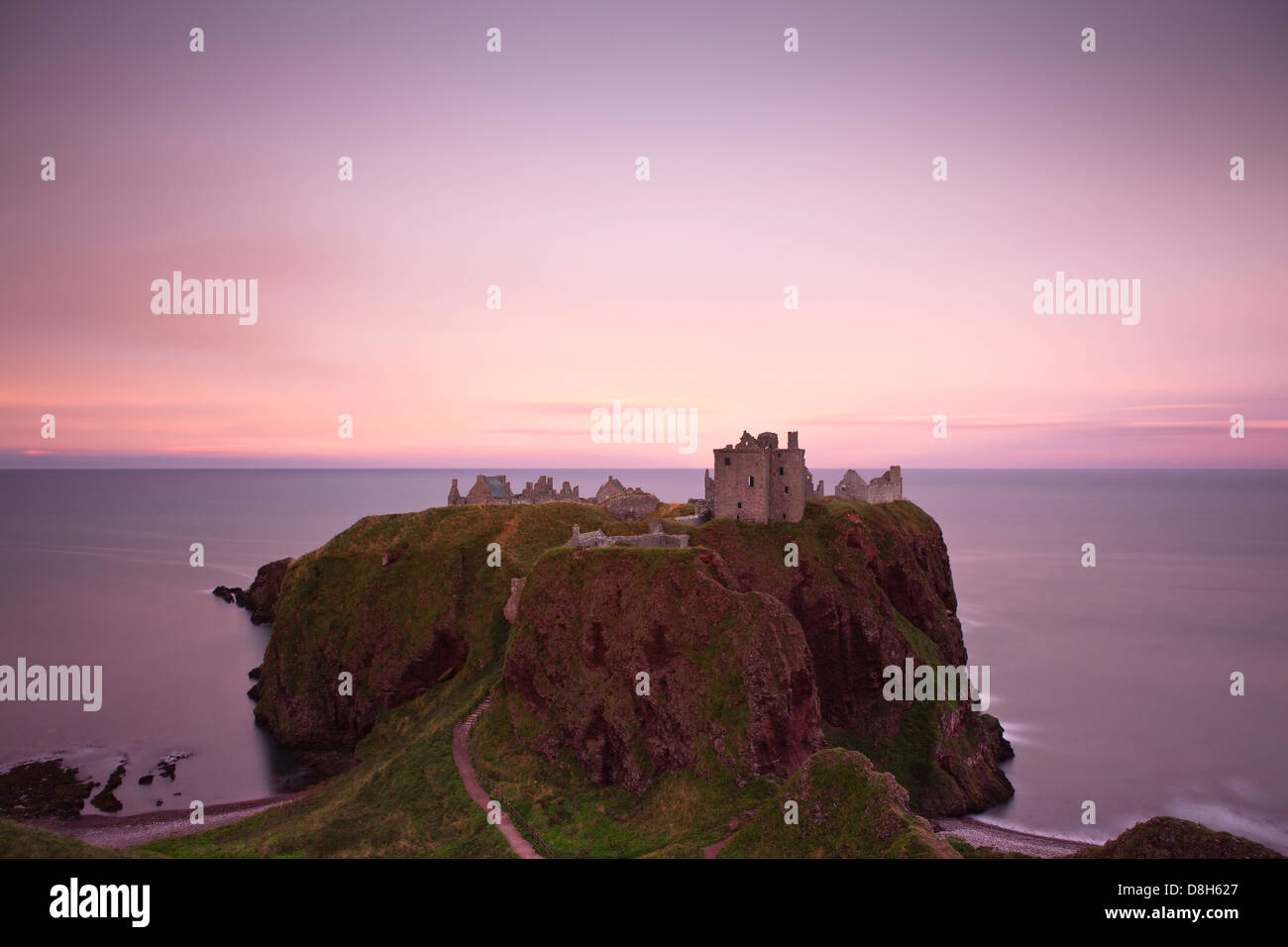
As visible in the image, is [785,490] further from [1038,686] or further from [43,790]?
[43,790]

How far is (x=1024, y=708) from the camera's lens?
308ft

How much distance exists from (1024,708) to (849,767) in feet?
250

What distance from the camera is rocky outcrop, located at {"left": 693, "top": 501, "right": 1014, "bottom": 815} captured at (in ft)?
205

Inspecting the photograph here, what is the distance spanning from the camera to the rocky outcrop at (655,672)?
1812 inches

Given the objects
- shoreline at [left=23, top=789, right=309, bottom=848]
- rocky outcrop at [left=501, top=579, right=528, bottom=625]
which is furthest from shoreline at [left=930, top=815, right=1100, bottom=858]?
shoreline at [left=23, top=789, right=309, bottom=848]

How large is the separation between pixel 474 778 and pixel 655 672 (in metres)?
16.5

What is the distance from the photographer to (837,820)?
107 ft

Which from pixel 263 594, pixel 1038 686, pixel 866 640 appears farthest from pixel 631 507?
pixel 263 594

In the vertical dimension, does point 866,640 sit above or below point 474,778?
above

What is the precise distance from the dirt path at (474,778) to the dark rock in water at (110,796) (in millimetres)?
32955

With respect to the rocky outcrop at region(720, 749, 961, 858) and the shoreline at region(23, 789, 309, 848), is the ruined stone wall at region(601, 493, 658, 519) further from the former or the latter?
the rocky outcrop at region(720, 749, 961, 858)

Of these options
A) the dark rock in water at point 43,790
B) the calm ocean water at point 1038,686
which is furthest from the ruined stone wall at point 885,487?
the dark rock in water at point 43,790
